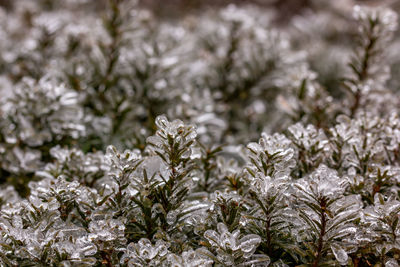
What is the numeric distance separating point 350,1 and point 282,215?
4505 millimetres

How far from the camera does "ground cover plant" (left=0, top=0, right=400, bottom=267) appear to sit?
4.05 feet

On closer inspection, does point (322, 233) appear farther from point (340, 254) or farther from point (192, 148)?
point (192, 148)

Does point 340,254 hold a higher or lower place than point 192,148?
lower

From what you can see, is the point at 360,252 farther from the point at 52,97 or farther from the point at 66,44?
the point at 66,44

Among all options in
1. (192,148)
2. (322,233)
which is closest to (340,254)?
(322,233)

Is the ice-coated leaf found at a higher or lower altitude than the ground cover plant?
lower

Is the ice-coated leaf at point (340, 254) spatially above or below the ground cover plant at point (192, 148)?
below

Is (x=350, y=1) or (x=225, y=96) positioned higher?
(x=350, y=1)

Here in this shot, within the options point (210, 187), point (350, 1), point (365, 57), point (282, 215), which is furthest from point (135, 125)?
point (350, 1)

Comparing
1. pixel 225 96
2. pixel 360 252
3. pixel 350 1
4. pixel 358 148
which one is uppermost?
pixel 350 1

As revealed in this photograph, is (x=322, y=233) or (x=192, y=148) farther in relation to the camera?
(x=192, y=148)

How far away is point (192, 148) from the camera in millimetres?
1419

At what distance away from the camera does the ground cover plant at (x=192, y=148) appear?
4.05 feet

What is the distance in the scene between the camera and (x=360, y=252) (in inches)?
51.1
